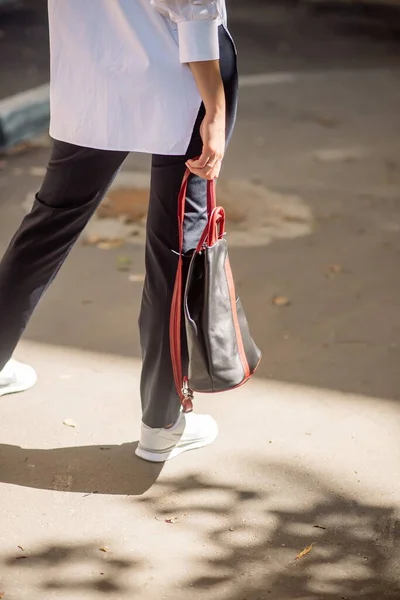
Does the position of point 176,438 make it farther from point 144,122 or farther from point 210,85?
point 210,85

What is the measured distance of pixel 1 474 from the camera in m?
3.17

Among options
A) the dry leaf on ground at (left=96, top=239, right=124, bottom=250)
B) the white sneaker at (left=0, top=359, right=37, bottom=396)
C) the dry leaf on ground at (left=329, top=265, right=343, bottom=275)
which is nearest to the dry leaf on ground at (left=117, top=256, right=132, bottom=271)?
the dry leaf on ground at (left=96, top=239, right=124, bottom=250)

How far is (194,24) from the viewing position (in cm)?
249

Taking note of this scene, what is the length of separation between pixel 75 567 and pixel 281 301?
2127 millimetres

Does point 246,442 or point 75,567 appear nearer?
point 75,567

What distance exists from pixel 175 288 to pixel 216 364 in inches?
10.0

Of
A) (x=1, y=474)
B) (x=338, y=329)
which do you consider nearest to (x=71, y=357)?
(x=1, y=474)

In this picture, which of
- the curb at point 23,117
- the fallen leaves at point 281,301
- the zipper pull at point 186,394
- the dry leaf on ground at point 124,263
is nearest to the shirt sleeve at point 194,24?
the zipper pull at point 186,394

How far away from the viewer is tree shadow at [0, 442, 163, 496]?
3.13 metres

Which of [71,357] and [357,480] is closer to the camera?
[357,480]

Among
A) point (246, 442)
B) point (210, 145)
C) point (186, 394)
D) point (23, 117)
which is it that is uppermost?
point (210, 145)

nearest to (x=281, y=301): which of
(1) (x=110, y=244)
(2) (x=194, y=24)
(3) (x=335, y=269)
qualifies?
(3) (x=335, y=269)

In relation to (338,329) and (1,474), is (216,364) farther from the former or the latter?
(338,329)

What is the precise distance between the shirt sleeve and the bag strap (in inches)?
13.6
